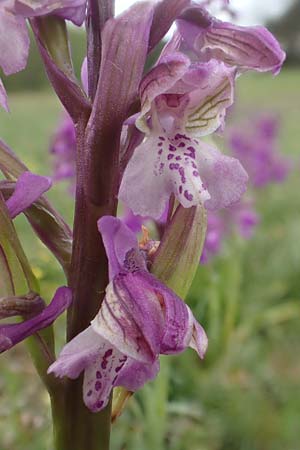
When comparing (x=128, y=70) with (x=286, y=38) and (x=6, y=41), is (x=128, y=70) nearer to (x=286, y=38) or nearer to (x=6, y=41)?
(x=6, y=41)

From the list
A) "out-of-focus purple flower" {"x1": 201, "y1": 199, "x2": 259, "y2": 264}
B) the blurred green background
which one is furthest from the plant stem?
"out-of-focus purple flower" {"x1": 201, "y1": 199, "x2": 259, "y2": 264}

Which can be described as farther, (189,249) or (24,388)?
(24,388)

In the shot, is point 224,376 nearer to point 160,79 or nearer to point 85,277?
point 85,277

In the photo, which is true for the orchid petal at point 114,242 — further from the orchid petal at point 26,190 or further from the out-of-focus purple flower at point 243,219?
the out-of-focus purple flower at point 243,219

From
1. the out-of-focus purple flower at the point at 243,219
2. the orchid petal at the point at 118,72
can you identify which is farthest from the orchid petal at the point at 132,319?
the out-of-focus purple flower at the point at 243,219

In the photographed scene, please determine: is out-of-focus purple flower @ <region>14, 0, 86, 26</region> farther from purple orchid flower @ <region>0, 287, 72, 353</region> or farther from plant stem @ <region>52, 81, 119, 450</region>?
purple orchid flower @ <region>0, 287, 72, 353</region>

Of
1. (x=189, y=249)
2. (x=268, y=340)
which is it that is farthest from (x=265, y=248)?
(x=189, y=249)
